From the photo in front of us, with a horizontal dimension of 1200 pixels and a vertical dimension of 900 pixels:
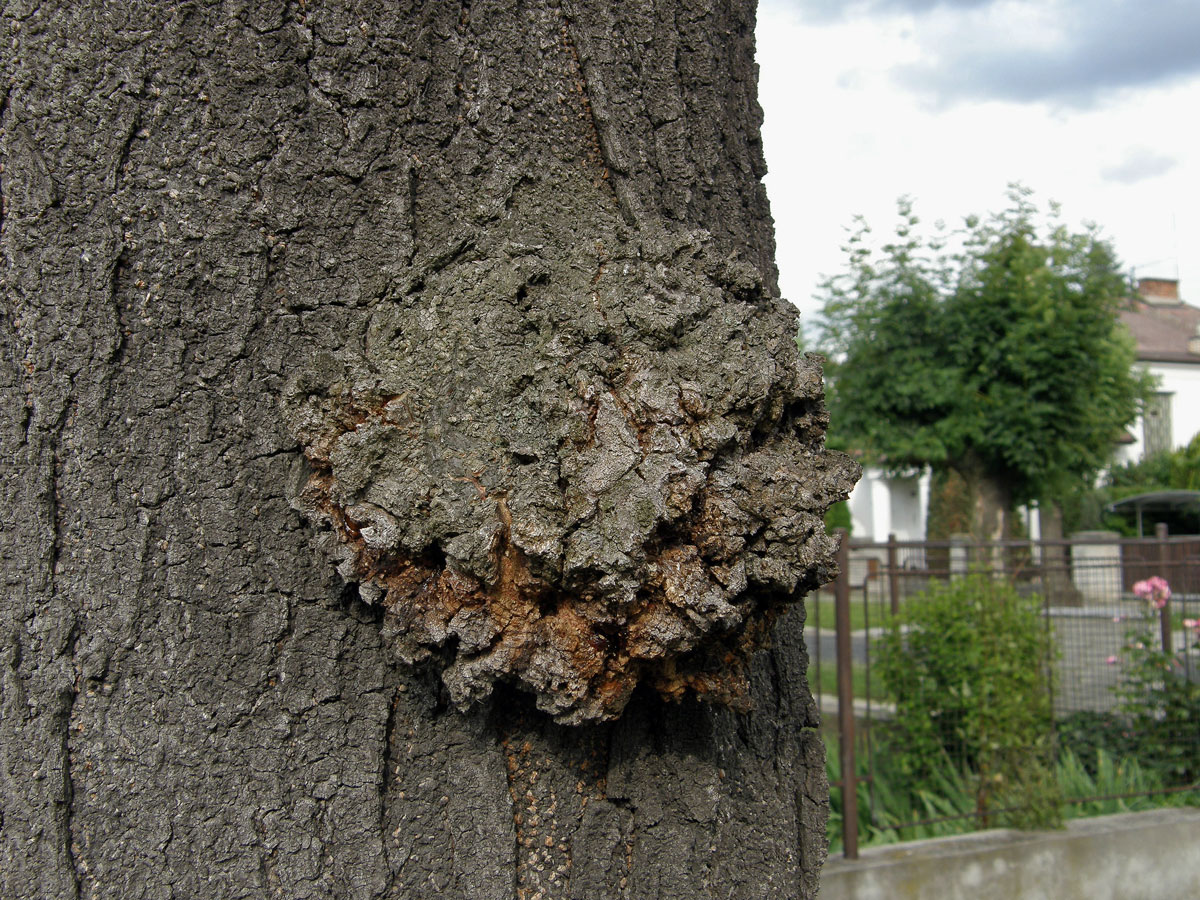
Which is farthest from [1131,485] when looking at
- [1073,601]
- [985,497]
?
[1073,601]

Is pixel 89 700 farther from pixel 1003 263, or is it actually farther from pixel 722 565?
pixel 1003 263

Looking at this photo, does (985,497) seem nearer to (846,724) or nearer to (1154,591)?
(1154,591)

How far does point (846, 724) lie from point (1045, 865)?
1.45 meters

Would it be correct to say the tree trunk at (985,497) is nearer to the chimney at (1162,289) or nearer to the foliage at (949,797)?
the foliage at (949,797)

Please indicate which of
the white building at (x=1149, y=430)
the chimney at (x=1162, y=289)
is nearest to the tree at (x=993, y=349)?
the white building at (x=1149, y=430)

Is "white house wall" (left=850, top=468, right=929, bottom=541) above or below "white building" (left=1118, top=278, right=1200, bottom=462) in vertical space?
below

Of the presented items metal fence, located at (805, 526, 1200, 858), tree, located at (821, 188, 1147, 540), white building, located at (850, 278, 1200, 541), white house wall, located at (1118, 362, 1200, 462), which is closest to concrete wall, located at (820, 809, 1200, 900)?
metal fence, located at (805, 526, 1200, 858)

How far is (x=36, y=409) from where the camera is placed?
44.8 inches

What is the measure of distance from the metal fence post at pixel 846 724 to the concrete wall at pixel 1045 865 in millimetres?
188

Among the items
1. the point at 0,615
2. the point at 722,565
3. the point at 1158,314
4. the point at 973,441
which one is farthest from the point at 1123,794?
the point at 1158,314

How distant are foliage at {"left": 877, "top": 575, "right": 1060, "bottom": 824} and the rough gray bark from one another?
5.02m

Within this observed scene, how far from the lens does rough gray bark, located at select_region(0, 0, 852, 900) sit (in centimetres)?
108

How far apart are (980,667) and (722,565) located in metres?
5.22

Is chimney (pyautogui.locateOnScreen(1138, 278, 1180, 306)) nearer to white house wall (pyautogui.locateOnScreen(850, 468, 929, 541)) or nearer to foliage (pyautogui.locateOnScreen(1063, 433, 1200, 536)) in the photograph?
foliage (pyautogui.locateOnScreen(1063, 433, 1200, 536))
